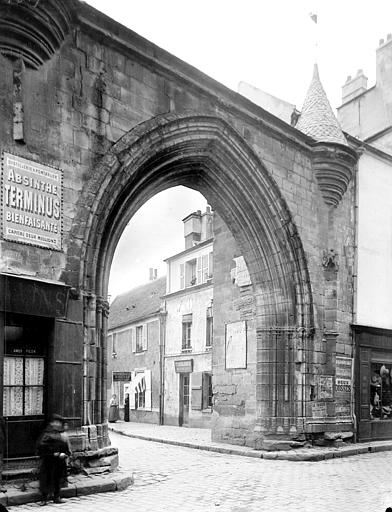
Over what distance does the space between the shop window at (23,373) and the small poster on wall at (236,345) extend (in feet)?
19.2

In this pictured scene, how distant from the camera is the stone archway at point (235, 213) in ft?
28.8

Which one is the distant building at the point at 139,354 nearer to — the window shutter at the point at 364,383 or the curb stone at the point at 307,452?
the curb stone at the point at 307,452

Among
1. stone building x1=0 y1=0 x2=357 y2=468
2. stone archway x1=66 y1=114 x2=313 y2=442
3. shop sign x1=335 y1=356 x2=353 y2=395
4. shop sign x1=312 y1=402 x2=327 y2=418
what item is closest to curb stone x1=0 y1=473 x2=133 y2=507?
stone building x1=0 y1=0 x2=357 y2=468

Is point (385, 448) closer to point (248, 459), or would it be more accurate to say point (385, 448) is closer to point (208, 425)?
point (248, 459)

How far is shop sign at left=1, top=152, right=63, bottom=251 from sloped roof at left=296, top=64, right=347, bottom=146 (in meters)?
6.38

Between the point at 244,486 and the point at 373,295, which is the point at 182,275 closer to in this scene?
the point at 373,295

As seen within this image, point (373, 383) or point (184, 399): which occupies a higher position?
point (373, 383)

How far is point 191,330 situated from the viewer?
2098cm

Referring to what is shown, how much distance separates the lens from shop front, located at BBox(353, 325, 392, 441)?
12.9 metres

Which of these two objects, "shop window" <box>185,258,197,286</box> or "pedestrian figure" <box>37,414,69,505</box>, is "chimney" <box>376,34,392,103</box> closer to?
"shop window" <box>185,258,197,286</box>

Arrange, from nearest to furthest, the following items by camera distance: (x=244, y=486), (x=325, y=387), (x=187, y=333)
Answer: (x=244, y=486), (x=325, y=387), (x=187, y=333)

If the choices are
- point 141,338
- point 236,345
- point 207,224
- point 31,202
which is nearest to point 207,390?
point 141,338

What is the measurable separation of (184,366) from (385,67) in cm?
1117

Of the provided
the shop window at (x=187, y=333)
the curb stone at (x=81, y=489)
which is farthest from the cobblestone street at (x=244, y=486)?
the shop window at (x=187, y=333)
